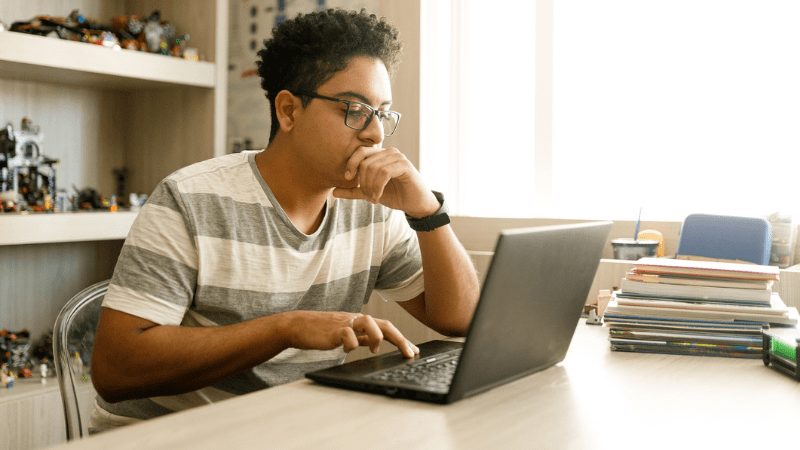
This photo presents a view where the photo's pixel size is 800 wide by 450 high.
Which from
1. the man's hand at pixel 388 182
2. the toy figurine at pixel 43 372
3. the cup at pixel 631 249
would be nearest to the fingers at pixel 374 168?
the man's hand at pixel 388 182

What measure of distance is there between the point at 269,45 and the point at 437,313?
25.1 inches

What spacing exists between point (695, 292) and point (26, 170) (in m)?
2.14

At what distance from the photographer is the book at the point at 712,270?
1.16 metres

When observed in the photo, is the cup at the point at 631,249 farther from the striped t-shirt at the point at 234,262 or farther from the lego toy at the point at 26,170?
the lego toy at the point at 26,170

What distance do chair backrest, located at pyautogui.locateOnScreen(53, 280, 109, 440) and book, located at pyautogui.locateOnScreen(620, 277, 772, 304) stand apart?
939 mm

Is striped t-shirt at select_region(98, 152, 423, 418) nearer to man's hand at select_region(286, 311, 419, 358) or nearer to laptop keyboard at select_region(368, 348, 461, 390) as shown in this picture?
man's hand at select_region(286, 311, 419, 358)

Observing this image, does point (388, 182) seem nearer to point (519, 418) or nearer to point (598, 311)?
point (598, 311)

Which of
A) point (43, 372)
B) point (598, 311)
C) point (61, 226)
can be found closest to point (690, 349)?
point (598, 311)

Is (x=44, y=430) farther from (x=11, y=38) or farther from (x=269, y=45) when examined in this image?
(x=269, y=45)

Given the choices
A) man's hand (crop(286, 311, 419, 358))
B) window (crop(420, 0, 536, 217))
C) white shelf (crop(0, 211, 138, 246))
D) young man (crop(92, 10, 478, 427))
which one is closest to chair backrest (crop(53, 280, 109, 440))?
young man (crop(92, 10, 478, 427))

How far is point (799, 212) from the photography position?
1.98m

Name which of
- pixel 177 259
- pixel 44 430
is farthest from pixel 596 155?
pixel 44 430

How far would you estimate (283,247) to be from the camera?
4.16ft

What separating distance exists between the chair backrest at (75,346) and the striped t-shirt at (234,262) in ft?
0.29
